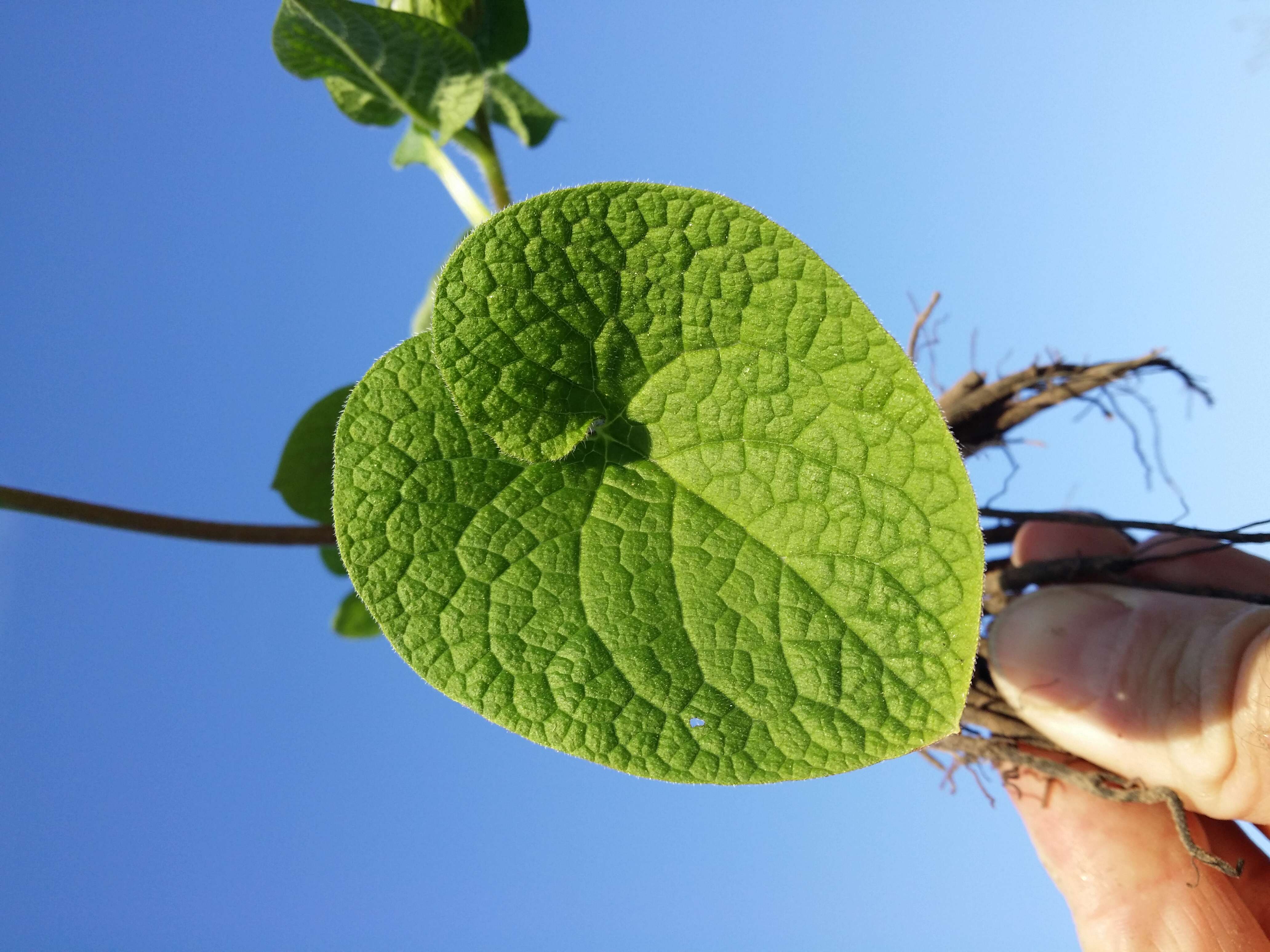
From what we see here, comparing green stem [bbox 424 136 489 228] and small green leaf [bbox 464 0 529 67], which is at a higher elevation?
small green leaf [bbox 464 0 529 67]

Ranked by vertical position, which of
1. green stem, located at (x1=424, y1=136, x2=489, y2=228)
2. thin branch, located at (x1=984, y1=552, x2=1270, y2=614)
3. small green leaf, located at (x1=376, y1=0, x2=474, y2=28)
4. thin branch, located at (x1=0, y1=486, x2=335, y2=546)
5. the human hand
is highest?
small green leaf, located at (x1=376, y1=0, x2=474, y2=28)

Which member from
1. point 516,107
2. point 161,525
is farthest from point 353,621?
point 516,107

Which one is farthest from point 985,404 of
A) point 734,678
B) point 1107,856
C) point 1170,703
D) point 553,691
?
point 553,691

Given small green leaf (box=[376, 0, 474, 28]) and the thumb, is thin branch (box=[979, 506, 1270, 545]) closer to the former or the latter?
the thumb

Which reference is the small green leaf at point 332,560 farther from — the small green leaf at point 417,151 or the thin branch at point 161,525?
the small green leaf at point 417,151

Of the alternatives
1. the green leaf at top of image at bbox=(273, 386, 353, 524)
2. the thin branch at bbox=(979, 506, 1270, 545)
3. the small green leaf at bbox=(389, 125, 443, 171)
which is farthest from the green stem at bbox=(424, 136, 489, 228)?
the thin branch at bbox=(979, 506, 1270, 545)

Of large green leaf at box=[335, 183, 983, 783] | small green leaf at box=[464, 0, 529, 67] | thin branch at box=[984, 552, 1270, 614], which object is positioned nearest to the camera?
large green leaf at box=[335, 183, 983, 783]

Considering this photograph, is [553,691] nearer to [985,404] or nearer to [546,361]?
[546,361]
